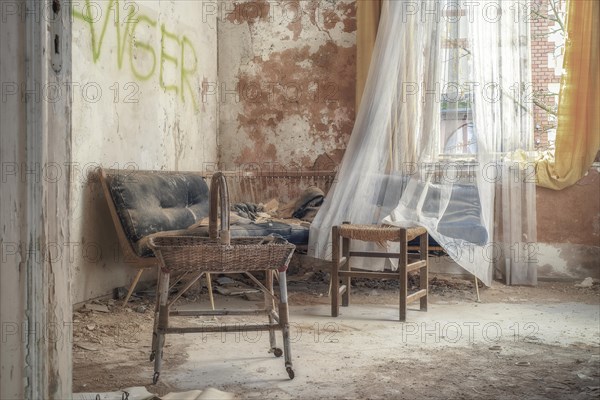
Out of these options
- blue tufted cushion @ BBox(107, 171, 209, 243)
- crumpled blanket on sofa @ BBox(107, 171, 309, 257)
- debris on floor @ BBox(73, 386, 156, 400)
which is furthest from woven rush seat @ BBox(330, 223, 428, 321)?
debris on floor @ BBox(73, 386, 156, 400)

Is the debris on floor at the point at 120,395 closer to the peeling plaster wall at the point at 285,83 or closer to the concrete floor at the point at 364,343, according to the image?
the concrete floor at the point at 364,343

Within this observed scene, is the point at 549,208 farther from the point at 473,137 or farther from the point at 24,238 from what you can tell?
the point at 24,238

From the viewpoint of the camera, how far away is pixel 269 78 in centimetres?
563

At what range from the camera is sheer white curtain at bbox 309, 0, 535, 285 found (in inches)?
171

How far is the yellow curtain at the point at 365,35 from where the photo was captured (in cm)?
522

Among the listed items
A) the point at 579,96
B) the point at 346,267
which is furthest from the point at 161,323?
the point at 579,96

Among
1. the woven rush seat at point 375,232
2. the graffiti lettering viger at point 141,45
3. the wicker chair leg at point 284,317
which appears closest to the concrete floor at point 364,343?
the wicker chair leg at point 284,317

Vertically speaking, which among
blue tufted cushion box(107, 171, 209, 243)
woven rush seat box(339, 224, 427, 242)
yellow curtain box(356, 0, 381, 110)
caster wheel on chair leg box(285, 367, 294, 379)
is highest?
yellow curtain box(356, 0, 381, 110)

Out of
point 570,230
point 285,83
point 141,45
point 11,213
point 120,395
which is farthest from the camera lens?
point 285,83

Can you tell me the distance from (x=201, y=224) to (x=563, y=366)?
7.87 ft

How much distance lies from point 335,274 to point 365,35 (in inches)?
91.8

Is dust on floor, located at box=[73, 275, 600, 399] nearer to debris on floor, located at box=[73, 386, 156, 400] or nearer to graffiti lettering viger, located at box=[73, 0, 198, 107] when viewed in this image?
debris on floor, located at box=[73, 386, 156, 400]

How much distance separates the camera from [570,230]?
4.91 meters

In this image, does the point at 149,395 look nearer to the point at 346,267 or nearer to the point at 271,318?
the point at 271,318
